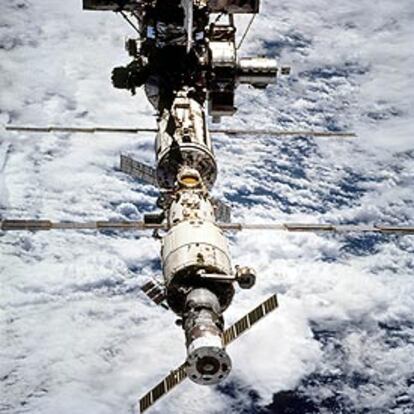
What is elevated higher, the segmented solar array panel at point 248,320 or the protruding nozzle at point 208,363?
the segmented solar array panel at point 248,320

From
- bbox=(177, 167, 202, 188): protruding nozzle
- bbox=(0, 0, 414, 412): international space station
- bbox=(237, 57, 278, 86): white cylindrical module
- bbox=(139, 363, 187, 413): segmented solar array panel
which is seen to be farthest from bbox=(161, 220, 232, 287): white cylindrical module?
bbox=(237, 57, 278, 86): white cylindrical module

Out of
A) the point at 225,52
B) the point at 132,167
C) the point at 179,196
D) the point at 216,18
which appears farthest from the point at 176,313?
the point at 216,18

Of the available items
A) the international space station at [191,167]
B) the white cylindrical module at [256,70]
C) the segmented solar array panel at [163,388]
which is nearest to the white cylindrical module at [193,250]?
the international space station at [191,167]

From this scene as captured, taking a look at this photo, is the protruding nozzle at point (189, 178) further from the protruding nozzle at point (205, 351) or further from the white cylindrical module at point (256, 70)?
the white cylindrical module at point (256, 70)

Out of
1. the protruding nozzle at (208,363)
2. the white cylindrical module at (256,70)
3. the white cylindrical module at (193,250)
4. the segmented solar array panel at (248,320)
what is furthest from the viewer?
the white cylindrical module at (256,70)

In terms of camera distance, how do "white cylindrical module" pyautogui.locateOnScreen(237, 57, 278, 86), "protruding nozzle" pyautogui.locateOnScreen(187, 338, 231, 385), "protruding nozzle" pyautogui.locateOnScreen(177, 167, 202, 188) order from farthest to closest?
"white cylindrical module" pyautogui.locateOnScreen(237, 57, 278, 86) < "protruding nozzle" pyautogui.locateOnScreen(177, 167, 202, 188) < "protruding nozzle" pyautogui.locateOnScreen(187, 338, 231, 385)

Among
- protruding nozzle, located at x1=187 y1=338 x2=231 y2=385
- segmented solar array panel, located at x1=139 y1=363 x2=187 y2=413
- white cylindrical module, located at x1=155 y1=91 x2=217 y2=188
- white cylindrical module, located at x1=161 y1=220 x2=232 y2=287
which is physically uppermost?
white cylindrical module, located at x1=155 y1=91 x2=217 y2=188

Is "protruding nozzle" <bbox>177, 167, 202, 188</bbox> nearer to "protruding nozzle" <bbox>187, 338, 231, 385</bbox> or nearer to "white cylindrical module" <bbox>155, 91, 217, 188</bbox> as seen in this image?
"white cylindrical module" <bbox>155, 91, 217, 188</bbox>
